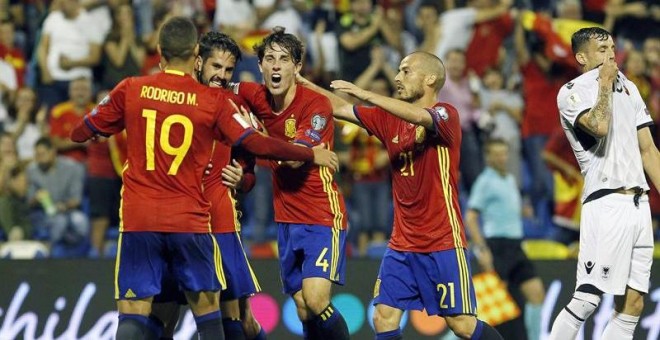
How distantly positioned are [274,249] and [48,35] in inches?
148

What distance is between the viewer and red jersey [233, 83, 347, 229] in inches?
343

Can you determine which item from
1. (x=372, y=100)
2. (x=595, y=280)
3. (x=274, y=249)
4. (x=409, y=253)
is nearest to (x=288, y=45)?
(x=372, y=100)

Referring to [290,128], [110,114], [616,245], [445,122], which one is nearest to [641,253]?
[616,245]

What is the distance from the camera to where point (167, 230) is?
7488 millimetres

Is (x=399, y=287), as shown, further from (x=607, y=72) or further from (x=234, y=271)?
(x=607, y=72)

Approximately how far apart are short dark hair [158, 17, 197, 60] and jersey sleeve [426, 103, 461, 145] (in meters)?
1.69

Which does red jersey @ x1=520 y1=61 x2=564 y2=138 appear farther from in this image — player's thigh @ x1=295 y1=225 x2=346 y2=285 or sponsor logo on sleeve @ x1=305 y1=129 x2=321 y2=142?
sponsor logo on sleeve @ x1=305 y1=129 x2=321 y2=142

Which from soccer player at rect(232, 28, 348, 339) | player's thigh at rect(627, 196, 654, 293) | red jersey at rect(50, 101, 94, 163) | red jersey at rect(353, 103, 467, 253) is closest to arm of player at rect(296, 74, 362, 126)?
soccer player at rect(232, 28, 348, 339)

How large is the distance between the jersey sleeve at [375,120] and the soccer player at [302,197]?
22 centimetres

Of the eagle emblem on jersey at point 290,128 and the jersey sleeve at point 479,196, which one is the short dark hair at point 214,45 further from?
the jersey sleeve at point 479,196

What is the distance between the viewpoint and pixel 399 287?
8.45 meters

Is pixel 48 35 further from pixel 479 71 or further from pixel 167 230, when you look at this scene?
pixel 167 230

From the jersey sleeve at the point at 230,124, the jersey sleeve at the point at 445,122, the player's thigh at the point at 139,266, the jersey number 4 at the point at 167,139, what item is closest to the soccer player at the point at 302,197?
the jersey sleeve at the point at 445,122

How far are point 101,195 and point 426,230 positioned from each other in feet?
17.5
